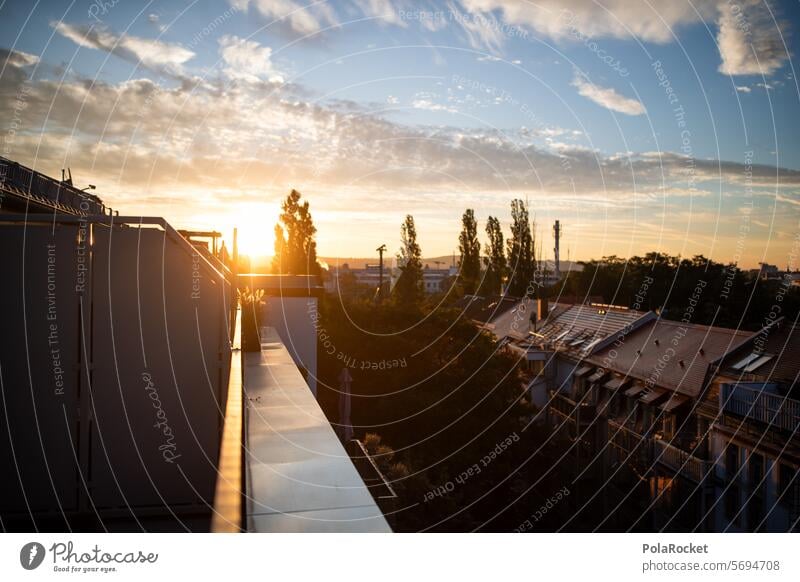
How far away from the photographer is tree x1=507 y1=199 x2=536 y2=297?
26438 millimetres

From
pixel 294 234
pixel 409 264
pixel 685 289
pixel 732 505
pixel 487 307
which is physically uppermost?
pixel 294 234

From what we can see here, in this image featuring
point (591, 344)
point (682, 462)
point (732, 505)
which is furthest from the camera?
point (591, 344)

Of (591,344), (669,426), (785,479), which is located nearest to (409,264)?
(591,344)

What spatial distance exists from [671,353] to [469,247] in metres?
14.8

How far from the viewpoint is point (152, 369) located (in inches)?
74.7

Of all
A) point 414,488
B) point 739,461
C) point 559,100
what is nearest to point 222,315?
point 559,100

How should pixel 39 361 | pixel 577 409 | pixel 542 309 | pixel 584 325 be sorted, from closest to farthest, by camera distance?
pixel 39 361, pixel 577 409, pixel 584 325, pixel 542 309

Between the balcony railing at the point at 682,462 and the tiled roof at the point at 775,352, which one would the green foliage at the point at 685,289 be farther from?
the balcony railing at the point at 682,462

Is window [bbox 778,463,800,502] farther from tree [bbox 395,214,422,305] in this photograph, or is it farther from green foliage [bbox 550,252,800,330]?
tree [bbox 395,214,422,305]

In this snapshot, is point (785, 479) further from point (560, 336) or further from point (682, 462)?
point (560, 336)

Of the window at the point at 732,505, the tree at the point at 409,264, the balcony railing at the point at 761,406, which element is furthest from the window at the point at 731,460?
the tree at the point at 409,264

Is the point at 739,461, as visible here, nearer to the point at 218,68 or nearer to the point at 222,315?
the point at 218,68
